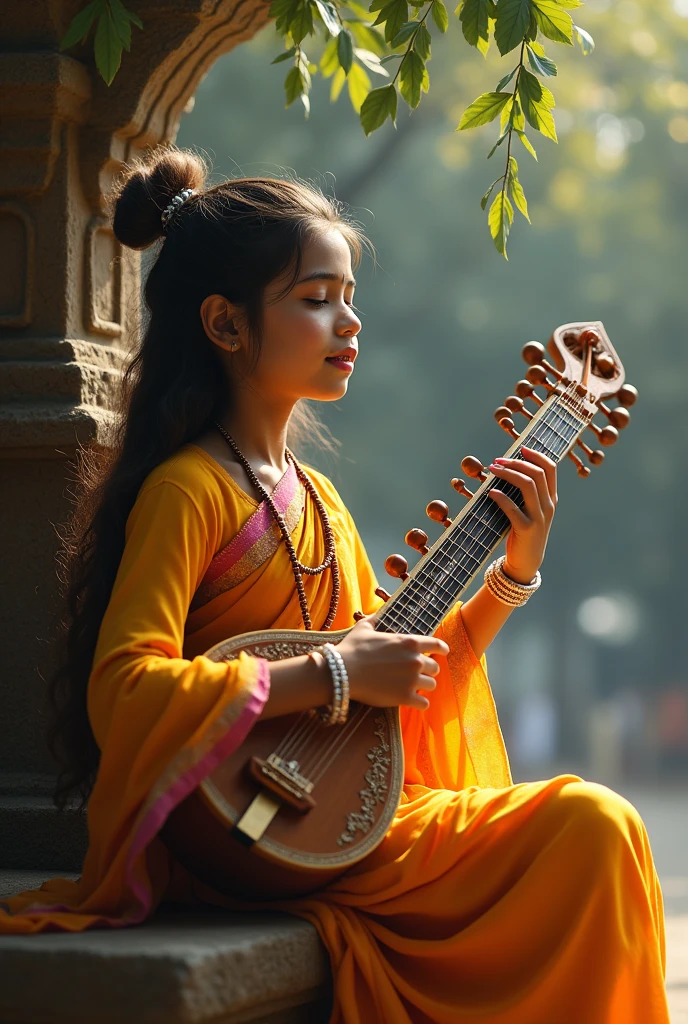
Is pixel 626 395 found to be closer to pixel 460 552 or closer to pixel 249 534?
pixel 460 552

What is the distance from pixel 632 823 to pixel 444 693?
0.60 m

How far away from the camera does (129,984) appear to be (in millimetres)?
1916

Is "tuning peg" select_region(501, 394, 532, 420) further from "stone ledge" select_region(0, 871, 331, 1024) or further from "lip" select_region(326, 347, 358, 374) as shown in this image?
"stone ledge" select_region(0, 871, 331, 1024)

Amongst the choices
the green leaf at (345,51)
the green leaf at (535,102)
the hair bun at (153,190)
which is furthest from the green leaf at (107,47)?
the green leaf at (535,102)

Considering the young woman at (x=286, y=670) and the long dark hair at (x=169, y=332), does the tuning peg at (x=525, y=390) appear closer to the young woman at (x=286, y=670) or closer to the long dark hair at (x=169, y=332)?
the young woman at (x=286, y=670)

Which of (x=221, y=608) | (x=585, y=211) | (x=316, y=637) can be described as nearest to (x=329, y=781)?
(x=316, y=637)

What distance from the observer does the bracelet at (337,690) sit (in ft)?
7.27

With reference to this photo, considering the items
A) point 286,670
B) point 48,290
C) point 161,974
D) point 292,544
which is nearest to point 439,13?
point 48,290

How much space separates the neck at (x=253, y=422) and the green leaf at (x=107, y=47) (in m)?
0.70

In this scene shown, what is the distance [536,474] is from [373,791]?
2.40ft

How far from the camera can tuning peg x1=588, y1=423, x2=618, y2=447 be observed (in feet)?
8.93

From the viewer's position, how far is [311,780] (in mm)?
2197

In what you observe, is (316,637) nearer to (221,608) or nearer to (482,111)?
(221,608)

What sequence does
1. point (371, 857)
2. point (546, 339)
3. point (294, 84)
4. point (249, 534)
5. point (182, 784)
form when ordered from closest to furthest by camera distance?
1. point (182, 784)
2. point (371, 857)
3. point (249, 534)
4. point (294, 84)
5. point (546, 339)
